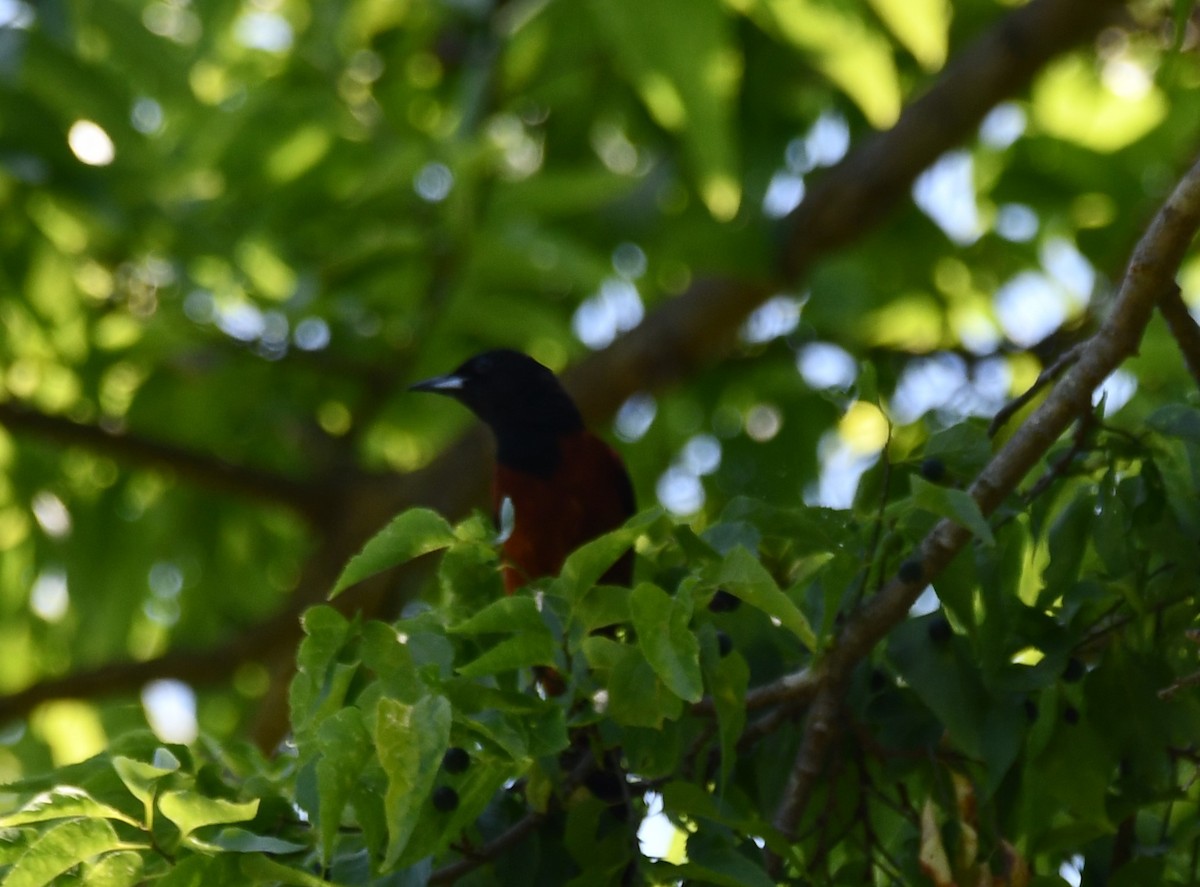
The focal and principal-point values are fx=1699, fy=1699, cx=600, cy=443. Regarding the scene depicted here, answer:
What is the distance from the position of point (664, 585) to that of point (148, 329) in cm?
297

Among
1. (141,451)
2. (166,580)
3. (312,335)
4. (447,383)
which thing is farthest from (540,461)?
(166,580)

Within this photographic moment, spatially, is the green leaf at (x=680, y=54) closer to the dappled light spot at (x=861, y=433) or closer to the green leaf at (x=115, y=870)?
the green leaf at (x=115, y=870)

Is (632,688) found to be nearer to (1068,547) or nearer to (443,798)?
(443,798)

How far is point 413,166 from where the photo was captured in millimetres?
4422

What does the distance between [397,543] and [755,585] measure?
0.45 metres

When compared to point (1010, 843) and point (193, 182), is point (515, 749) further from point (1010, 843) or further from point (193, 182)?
point (193, 182)

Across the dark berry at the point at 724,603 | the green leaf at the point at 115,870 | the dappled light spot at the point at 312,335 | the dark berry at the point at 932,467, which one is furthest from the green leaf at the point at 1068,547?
the dappled light spot at the point at 312,335

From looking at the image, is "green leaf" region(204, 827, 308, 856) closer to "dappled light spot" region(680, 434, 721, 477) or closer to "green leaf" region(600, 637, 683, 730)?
"green leaf" region(600, 637, 683, 730)

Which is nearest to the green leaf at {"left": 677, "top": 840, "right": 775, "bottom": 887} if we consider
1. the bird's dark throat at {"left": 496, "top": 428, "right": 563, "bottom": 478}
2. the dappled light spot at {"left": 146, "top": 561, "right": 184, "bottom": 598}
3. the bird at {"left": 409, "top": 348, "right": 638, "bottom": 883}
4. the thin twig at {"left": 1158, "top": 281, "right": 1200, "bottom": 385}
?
the thin twig at {"left": 1158, "top": 281, "right": 1200, "bottom": 385}

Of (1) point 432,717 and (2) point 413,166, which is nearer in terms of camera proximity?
(1) point 432,717

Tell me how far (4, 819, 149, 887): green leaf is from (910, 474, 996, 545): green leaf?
1039 millimetres

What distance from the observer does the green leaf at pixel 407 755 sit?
1.85 m

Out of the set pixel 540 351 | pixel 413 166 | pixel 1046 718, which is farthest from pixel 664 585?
pixel 540 351

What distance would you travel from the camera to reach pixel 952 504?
1994 millimetres
